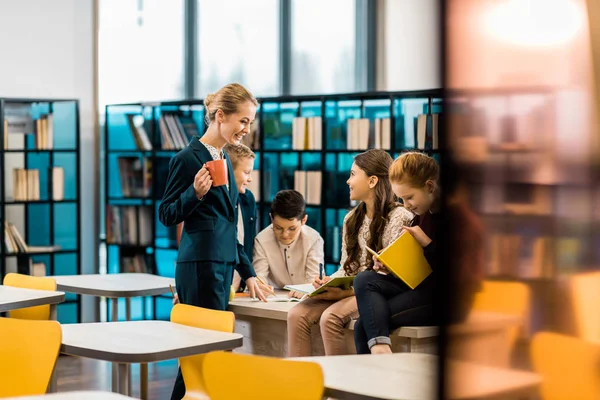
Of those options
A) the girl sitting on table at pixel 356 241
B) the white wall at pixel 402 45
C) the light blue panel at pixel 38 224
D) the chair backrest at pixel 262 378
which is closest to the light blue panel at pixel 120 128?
the light blue panel at pixel 38 224

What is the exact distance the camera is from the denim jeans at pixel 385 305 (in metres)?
3.19

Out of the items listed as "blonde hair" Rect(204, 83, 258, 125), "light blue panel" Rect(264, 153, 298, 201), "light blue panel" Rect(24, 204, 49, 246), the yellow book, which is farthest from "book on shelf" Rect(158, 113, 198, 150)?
the yellow book

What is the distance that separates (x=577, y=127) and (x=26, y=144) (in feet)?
21.5

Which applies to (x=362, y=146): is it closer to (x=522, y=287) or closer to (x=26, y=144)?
(x=26, y=144)

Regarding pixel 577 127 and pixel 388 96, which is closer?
pixel 577 127

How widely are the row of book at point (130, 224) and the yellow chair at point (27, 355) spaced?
4635 mm

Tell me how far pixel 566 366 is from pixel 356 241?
9.50 ft

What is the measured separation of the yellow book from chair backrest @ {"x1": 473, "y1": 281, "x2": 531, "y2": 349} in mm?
2137

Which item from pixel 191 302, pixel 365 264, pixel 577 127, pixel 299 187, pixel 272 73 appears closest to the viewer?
pixel 577 127

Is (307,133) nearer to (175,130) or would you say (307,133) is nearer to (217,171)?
(175,130)

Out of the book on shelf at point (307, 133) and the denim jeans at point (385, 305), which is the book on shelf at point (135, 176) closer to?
the book on shelf at point (307, 133)

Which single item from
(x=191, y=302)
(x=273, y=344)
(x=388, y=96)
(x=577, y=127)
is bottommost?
(x=273, y=344)

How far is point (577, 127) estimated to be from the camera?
35.6 inches

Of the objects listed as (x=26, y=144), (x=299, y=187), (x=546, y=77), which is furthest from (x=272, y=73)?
(x=546, y=77)
